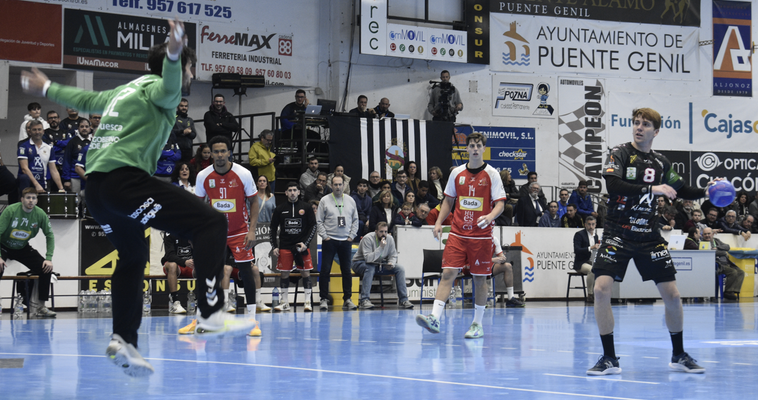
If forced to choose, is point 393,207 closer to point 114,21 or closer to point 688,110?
point 114,21

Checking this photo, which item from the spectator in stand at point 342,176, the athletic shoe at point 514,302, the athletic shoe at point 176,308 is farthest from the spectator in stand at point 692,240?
the athletic shoe at point 176,308

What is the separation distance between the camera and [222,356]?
22.0 ft

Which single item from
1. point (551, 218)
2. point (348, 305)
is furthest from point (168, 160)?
point (551, 218)

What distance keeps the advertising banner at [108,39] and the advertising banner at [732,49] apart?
17.0 m

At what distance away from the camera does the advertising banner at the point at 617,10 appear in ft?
74.1

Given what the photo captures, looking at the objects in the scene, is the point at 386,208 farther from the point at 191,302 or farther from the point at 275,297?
the point at 191,302

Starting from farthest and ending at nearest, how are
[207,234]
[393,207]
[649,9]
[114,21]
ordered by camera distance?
1. [649,9]
2. [114,21]
3. [393,207]
4. [207,234]

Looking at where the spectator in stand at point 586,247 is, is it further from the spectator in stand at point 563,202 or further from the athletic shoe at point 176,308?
the athletic shoe at point 176,308

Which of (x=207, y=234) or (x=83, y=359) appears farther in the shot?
(x=83, y=359)

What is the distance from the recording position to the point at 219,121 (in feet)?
57.3

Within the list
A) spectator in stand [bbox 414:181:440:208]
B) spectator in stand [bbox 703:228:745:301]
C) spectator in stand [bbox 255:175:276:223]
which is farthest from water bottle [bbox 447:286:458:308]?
spectator in stand [bbox 703:228:745:301]

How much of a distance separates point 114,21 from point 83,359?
44.6 ft

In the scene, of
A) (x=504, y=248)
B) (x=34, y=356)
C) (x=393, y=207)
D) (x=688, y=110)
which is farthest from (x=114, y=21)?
(x=688, y=110)

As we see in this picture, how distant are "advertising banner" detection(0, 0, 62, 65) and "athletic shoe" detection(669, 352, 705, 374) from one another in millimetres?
15986
